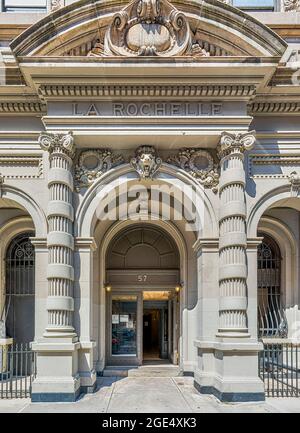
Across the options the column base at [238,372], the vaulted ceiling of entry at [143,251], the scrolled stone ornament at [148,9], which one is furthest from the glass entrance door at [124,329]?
the scrolled stone ornament at [148,9]

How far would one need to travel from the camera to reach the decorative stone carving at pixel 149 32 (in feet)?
38.3

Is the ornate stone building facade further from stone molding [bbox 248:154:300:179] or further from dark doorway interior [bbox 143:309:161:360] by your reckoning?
dark doorway interior [bbox 143:309:161:360]

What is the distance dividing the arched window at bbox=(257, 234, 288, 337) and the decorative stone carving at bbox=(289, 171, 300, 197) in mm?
2877

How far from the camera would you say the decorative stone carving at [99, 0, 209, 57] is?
11.7m

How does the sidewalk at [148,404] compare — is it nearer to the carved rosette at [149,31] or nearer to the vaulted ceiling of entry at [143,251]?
the vaulted ceiling of entry at [143,251]

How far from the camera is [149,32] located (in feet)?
39.0

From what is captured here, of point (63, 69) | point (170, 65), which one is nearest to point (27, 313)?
point (63, 69)

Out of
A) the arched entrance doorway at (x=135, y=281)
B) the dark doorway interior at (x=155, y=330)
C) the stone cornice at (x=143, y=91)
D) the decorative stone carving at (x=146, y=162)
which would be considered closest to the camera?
the stone cornice at (x=143, y=91)

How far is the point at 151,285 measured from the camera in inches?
658

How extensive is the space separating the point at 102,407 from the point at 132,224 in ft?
→ 23.4

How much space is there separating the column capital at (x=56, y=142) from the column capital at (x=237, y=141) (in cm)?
363

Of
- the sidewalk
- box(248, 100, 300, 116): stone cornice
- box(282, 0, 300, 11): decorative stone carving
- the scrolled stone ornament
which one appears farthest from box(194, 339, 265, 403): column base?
box(282, 0, 300, 11): decorative stone carving

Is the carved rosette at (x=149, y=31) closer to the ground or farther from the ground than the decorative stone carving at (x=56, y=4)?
closer to the ground

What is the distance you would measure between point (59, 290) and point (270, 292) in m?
6.81
